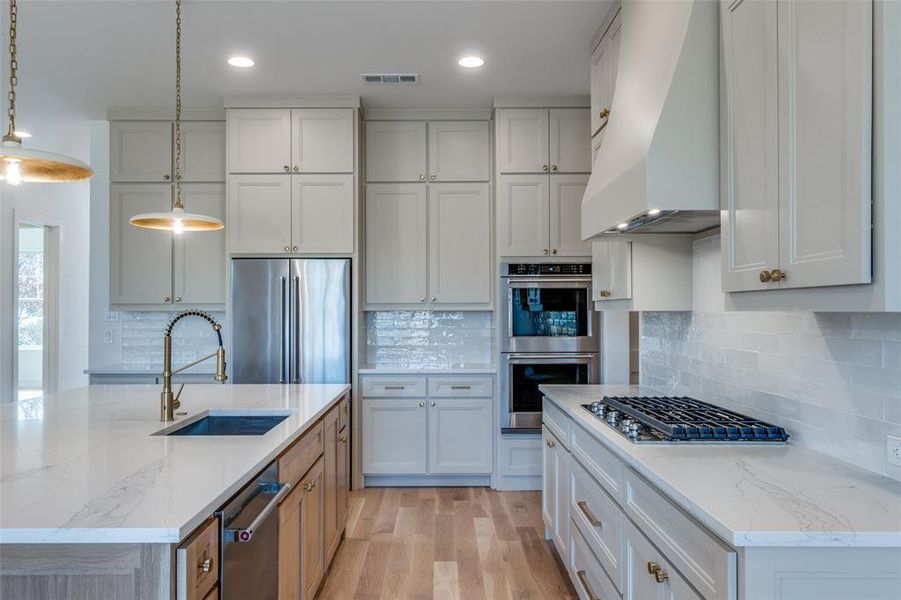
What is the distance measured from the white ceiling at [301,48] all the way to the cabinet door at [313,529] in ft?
7.43

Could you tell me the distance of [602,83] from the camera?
2982 mm

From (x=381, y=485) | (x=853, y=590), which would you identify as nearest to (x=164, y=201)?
(x=381, y=485)

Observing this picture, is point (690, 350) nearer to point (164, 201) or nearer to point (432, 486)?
point (432, 486)

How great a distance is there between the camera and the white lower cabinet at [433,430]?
4145mm

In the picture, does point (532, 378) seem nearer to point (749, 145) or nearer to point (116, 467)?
point (749, 145)

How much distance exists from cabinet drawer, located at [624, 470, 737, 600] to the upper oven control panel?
2.42 meters

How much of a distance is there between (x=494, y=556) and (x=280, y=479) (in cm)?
162

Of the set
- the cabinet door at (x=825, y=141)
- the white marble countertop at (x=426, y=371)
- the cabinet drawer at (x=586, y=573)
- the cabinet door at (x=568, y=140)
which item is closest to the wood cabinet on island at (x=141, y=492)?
the cabinet drawer at (x=586, y=573)

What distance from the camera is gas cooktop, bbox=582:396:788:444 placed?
1.85m

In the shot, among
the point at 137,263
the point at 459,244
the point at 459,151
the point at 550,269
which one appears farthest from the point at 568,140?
the point at 137,263

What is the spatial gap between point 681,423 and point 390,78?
2910mm

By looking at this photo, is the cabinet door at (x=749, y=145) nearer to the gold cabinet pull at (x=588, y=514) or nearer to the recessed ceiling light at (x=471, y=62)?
the gold cabinet pull at (x=588, y=514)

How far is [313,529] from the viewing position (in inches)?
92.8

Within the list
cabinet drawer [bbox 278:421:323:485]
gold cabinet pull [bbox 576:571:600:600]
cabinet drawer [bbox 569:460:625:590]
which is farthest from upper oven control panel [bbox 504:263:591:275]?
gold cabinet pull [bbox 576:571:600:600]
